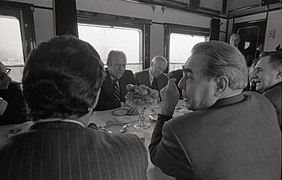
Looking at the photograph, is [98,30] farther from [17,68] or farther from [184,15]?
[184,15]

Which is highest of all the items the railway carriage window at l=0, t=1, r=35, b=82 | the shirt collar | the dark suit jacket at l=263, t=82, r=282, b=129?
the railway carriage window at l=0, t=1, r=35, b=82

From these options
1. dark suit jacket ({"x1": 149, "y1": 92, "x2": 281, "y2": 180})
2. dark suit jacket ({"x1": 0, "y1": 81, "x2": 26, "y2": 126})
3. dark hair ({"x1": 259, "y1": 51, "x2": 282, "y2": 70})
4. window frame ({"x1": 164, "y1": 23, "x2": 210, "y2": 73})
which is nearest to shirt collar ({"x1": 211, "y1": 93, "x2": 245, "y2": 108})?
dark suit jacket ({"x1": 149, "y1": 92, "x2": 281, "y2": 180})

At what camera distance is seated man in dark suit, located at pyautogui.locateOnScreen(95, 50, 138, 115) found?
2076 mm

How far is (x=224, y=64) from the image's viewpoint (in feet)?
2.54

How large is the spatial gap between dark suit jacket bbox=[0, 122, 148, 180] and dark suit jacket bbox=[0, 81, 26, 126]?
4.10ft

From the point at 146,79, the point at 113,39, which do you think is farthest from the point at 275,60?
the point at 113,39

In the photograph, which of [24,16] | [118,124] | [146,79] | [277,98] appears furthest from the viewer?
[146,79]

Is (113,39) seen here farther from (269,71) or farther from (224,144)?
(224,144)

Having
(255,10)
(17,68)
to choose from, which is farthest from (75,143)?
(255,10)

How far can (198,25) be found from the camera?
4.53 meters

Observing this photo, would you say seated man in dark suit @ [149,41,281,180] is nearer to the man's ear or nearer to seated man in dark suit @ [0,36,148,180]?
the man's ear

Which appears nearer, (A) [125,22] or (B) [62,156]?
(B) [62,156]

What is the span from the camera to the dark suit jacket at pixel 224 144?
0.63 metres

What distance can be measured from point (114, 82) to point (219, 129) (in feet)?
6.41
